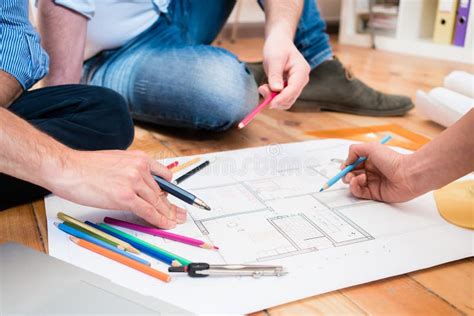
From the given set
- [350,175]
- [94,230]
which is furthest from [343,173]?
[94,230]

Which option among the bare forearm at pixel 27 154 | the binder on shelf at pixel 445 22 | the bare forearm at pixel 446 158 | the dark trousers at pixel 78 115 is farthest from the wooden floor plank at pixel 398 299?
the binder on shelf at pixel 445 22

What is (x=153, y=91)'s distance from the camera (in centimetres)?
109

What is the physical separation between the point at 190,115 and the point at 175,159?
0.21m

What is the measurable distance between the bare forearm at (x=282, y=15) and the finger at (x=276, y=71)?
98mm

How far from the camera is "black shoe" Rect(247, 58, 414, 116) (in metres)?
1.31

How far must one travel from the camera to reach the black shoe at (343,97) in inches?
51.6

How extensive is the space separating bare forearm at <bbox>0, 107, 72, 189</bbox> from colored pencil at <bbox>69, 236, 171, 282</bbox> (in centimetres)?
8

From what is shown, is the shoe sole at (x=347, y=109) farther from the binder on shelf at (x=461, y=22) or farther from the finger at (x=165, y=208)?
the binder on shelf at (x=461, y=22)

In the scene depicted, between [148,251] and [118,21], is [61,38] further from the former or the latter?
[148,251]

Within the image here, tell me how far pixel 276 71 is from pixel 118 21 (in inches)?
18.8

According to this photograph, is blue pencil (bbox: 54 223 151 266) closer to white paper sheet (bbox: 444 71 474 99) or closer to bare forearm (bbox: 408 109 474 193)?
bare forearm (bbox: 408 109 474 193)

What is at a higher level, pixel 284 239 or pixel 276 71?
pixel 276 71

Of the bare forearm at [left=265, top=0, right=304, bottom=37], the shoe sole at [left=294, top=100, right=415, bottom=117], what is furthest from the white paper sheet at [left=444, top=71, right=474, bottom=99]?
the bare forearm at [left=265, top=0, right=304, bottom=37]

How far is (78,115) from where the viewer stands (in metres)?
0.82
